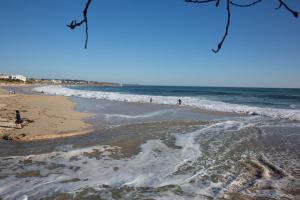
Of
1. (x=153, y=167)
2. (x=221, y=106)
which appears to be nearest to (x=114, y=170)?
(x=153, y=167)

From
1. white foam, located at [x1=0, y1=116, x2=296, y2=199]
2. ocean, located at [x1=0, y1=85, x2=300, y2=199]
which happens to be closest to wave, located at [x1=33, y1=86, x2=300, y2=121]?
ocean, located at [x1=0, y1=85, x2=300, y2=199]

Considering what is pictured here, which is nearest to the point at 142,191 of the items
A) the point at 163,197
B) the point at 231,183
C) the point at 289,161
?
the point at 163,197

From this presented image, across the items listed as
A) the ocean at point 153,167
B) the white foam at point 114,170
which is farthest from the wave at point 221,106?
the white foam at point 114,170

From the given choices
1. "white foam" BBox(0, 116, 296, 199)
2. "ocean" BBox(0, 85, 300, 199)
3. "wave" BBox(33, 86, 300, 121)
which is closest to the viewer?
"ocean" BBox(0, 85, 300, 199)

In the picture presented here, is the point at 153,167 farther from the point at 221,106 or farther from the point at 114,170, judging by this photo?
the point at 221,106

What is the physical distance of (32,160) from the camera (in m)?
10.1

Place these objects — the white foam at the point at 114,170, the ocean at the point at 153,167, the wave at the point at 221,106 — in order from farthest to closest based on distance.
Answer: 1. the wave at the point at 221,106
2. the white foam at the point at 114,170
3. the ocean at the point at 153,167

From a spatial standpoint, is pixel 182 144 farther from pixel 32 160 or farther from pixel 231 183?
pixel 32 160

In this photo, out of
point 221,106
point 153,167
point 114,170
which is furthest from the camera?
point 221,106

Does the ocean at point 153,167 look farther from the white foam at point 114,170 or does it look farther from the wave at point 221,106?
the wave at point 221,106

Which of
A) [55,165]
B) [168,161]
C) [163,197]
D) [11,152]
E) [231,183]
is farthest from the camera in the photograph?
Result: [11,152]

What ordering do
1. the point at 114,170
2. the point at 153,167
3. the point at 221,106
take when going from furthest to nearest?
the point at 221,106 < the point at 153,167 < the point at 114,170

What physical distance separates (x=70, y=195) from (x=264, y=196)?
4.55m

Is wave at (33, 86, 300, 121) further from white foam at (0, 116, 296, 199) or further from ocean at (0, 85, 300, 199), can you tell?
white foam at (0, 116, 296, 199)
